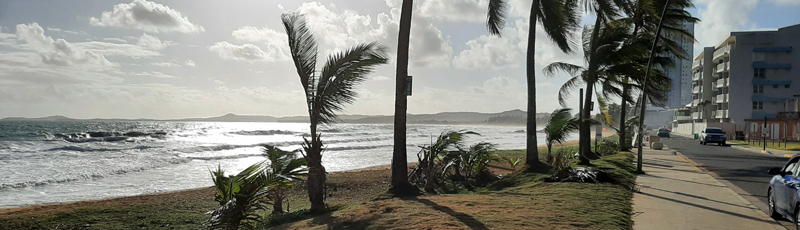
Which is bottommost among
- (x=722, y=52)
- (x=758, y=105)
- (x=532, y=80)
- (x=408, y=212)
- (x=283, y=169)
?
(x=408, y=212)

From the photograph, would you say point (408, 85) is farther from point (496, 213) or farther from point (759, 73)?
point (759, 73)

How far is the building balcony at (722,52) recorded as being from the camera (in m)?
69.6

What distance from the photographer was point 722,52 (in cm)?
7131

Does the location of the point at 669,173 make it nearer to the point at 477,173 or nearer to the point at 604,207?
the point at 477,173

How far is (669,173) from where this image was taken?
1485 cm

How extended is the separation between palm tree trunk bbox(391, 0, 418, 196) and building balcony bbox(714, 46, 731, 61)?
71.7 meters

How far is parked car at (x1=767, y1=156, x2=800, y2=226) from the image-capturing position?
653 centimetres

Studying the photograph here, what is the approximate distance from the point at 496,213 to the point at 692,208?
3563 millimetres

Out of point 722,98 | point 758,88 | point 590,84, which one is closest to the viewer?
point 590,84

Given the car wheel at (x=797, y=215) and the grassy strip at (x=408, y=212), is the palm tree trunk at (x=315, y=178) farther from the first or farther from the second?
the car wheel at (x=797, y=215)

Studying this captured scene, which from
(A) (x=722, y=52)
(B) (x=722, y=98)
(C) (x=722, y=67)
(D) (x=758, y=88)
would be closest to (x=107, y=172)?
(D) (x=758, y=88)

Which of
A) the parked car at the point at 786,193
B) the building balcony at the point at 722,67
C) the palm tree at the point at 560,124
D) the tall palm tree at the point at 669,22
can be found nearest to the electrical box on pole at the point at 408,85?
the parked car at the point at 786,193

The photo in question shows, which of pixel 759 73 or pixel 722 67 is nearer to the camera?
pixel 759 73

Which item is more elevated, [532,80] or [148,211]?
[532,80]
